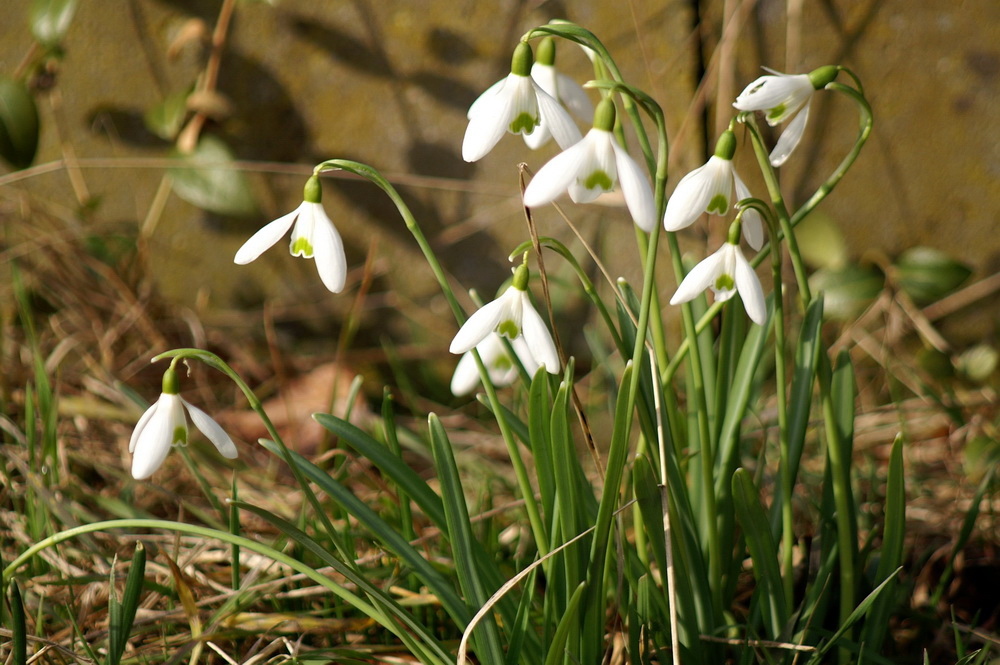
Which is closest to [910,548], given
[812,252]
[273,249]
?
[812,252]

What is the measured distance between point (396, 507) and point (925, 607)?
764mm

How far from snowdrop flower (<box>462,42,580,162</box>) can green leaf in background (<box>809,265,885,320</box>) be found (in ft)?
3.46

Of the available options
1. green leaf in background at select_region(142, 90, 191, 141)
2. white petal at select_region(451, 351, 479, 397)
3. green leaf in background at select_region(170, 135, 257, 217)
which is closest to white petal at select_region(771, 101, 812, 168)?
white petal at select_region(451, 351, 479, 397)

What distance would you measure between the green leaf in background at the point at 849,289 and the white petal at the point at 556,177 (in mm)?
→ 1097

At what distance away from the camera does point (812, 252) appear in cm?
165

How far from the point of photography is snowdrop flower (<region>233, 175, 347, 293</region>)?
2.38 ft

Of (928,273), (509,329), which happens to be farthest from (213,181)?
(928,273)

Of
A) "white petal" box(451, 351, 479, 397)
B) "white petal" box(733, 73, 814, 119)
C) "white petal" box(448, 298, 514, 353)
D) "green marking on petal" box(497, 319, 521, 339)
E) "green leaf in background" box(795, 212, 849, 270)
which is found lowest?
"green leaf in background" box(795, 212, 849, 270)

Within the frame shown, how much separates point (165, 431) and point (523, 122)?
43 cm

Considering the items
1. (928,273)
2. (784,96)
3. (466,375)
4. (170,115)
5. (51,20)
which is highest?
(51,20)

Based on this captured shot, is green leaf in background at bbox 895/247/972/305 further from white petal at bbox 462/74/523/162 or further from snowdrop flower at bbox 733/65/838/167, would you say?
white petal at bbox 462/74/523/162

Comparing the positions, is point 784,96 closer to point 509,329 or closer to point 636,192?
point 636,192

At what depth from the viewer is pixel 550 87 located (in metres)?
0.81

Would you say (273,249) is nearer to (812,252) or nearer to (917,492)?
(812,252)
